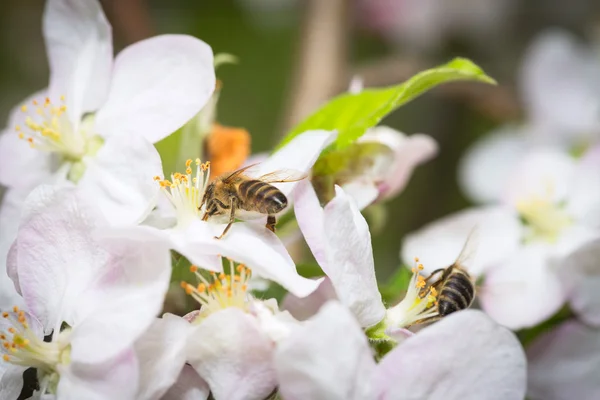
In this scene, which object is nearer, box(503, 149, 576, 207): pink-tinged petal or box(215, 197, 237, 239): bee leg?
box(215, 197, 237, 239): bee leg

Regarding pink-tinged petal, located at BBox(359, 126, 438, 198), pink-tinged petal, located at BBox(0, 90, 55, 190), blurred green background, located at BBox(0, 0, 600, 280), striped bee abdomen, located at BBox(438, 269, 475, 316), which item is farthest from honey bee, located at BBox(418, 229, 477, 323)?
blurred green background, located at BBox(0, 0, 600, 280)

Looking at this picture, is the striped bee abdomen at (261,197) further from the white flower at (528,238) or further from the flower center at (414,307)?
the white flower at (528,238)

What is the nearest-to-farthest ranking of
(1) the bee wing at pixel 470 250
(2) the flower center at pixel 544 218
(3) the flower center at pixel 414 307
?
1. (3) the flower center at pixel 414 307
2. (1) the bee wing at pixel 470 250
3. (2) the flower center at pixel 544 218

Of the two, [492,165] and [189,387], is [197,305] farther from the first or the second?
[492,165]

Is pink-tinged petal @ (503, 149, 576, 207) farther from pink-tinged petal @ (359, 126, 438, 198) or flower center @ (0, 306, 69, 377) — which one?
flower center @ (0, 306, 69, 377)

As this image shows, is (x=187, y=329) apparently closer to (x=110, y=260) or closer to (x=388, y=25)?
(x=110, y=260)

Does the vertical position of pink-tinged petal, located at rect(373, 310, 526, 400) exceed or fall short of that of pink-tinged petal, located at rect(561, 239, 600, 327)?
it exceeds it

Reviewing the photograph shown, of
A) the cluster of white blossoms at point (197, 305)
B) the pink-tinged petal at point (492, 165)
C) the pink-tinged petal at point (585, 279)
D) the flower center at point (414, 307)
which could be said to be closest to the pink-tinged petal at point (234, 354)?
the cluster of white blossoms at point (197, 305)
